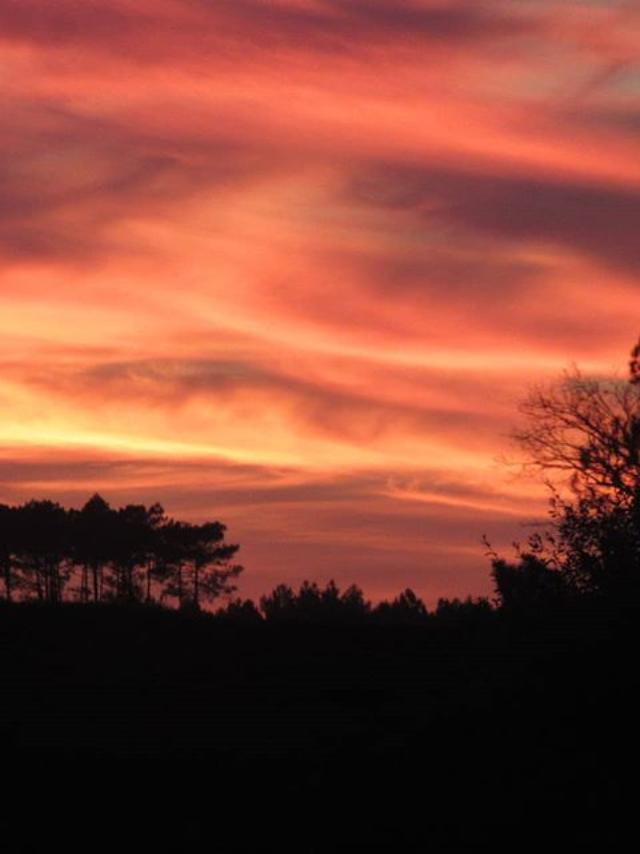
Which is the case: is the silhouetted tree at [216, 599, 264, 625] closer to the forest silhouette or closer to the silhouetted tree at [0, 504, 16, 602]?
the forest silhouette

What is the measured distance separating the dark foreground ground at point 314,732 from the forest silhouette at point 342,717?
0.11ft

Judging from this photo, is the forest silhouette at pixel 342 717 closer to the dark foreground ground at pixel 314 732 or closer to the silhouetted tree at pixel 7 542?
the dark foreground ground at pixel 314 732

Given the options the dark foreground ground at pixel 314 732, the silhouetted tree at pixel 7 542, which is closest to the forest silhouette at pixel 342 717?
the dark foreground ground at pixel 314 732

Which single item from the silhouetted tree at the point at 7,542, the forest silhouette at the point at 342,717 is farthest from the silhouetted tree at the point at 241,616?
the silhouetted tree at the point at 7,542

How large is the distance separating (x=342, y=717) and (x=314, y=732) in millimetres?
678

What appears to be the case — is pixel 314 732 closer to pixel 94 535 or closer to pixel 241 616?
pixel 241 616

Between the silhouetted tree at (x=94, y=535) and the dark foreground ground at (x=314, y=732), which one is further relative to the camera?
the silhouetted tree at (x=94, y=535)

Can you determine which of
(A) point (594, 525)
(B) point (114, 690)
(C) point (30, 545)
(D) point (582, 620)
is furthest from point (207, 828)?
(C) point (30, 545)

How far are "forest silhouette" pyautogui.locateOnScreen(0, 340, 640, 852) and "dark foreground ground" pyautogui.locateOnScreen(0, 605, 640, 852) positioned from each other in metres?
0.03

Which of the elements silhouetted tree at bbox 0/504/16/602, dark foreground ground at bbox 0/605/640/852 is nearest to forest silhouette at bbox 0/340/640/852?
dark foreground ground at bbox 0/605/640/852

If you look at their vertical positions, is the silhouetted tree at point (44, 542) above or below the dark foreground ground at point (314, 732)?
above

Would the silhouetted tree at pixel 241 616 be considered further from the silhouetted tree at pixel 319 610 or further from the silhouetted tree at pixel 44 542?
the silhouetted tree at pixel 44 542

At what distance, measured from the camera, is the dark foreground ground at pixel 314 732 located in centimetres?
1611

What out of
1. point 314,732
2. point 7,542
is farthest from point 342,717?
point 7,542
